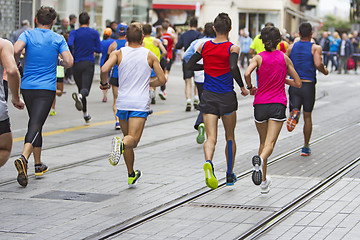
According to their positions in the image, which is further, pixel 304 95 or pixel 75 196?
pixel 304 95

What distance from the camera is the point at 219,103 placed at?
27.3 feet

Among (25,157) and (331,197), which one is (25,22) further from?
(331,197)

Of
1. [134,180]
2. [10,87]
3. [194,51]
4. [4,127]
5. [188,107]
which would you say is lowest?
[134,180]

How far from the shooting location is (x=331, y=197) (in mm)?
8008

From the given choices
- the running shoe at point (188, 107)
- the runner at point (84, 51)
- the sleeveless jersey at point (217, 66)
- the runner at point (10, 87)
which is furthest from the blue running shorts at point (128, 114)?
the running shoe at point (188, 107)

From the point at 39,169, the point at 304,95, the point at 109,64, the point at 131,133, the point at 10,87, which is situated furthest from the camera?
the point at 304,95

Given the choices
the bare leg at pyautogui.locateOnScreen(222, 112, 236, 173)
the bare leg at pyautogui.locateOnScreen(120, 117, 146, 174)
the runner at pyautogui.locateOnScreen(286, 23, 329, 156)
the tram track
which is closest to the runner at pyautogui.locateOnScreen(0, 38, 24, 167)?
the tram track

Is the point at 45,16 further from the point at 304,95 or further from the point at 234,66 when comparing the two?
the point at 304,95

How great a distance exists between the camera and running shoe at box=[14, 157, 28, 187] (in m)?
8.21

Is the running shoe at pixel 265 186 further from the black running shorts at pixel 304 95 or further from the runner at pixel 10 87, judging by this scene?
the black running shorts at pixel 304 95

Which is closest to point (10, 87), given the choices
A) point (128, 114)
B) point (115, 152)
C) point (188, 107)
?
point (115, 152)

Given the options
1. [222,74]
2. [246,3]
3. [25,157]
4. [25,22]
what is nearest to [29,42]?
[25,157]

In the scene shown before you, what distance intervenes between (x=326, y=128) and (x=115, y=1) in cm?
1467

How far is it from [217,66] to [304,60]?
2.83 metres
